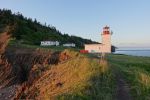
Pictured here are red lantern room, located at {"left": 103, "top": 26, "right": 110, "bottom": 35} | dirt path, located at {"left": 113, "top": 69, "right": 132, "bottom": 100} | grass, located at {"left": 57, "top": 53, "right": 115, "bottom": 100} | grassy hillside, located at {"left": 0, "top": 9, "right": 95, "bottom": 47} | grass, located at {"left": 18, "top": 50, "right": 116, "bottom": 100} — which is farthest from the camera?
red lantern room, located at {"left": 103, "top": 26, "right": 110, "bottom": 35}

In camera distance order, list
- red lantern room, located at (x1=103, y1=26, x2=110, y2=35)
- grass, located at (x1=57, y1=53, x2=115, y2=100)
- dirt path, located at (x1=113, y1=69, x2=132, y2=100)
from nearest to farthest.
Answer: grass, located at (x1=57, y1=53, x2=115, y2=100) < dirt path, located at (x1=113, y1=69, x2=132, y2=100) < red lantern room, located at (x1=103, y1=26, x2=110, y2=35)

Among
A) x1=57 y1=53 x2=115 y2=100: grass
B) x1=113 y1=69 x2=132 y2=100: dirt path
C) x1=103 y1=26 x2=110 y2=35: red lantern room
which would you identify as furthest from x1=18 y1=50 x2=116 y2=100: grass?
x1=103 y1=26 x2=110 y2=35: red lantern room

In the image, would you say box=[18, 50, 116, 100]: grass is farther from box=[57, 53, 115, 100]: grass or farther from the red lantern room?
the red lantern room

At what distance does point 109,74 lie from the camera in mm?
19750

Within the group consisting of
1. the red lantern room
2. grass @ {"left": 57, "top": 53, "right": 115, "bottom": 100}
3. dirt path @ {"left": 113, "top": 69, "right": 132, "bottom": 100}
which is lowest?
dirt path @ {"left": 113, "top": 69, "right": 132, "bottom": 100}

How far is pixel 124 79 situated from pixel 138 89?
372cm

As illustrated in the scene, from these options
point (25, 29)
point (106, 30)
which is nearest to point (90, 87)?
point (106, 30)

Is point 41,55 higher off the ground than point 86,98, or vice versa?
point 41,55

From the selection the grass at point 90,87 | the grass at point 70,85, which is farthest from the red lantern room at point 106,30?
the grass at point 90,87

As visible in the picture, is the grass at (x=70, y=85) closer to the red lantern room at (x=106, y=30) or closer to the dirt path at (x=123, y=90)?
the dirt path at (x=123, y=90)

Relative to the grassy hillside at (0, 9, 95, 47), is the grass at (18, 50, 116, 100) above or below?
below

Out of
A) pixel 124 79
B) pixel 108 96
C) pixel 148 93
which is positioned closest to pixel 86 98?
pixel 108 96

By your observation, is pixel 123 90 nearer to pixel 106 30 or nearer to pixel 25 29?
pixel 106 30

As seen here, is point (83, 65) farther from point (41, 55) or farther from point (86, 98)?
point (41, 55)
